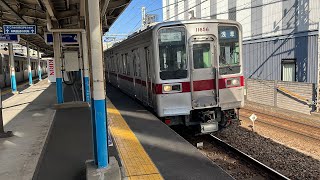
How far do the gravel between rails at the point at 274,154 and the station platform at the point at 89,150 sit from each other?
82.0 inches

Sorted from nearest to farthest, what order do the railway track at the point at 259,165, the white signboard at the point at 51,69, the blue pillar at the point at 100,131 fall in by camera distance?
the blue pillar at the point at 100,131 → the railway track at the point at 259,165 → the white signboard at the point at 51,69

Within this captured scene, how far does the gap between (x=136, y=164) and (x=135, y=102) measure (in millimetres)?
6601

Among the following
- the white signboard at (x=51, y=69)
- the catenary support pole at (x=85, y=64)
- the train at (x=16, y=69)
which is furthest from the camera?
the train at (x=16, y=69)

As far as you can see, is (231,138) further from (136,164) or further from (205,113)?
(136,164)

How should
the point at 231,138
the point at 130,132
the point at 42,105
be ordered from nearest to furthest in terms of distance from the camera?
the point at 130,132, the point at 231,138, the point at 42,105

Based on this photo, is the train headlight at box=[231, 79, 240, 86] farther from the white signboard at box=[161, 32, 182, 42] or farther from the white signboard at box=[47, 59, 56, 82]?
the white signboard at box=[47, 59, 56, 82]

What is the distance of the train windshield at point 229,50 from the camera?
7944 millimetres

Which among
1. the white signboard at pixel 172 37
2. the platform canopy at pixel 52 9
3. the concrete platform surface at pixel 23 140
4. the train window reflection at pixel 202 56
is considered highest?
the platform canopy at pixel 52 9

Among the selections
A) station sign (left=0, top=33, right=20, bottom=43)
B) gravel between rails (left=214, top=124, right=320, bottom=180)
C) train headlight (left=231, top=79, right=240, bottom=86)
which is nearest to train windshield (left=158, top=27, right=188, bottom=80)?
train headlight (left=231, top=79, right=240, bottom=86)

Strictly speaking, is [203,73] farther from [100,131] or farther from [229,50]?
[100,131]

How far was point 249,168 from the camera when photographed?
21.3 ft

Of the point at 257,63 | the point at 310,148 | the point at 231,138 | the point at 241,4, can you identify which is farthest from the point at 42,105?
the point at 241,4

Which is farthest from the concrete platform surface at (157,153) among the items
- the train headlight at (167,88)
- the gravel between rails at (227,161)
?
the gravel between rails at (227,161)

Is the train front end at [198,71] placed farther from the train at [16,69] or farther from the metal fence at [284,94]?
the train at [16,69]
